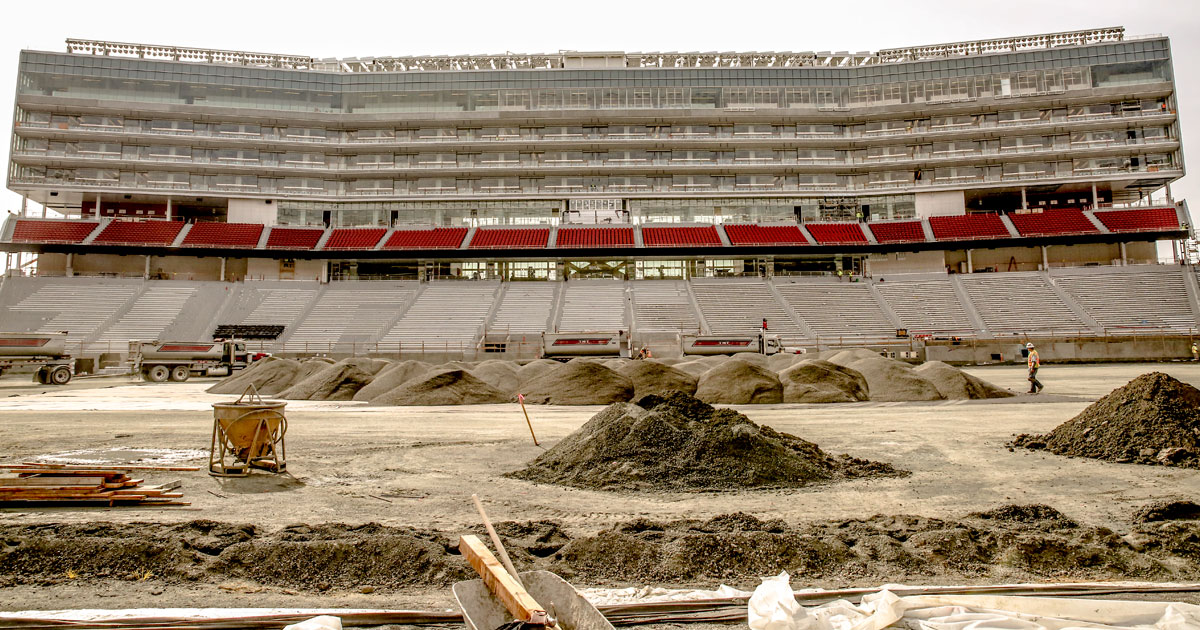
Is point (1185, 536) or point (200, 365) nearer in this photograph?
point (1185, 536)

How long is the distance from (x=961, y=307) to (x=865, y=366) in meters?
27.1

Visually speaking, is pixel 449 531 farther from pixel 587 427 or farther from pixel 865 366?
pixel 865 366

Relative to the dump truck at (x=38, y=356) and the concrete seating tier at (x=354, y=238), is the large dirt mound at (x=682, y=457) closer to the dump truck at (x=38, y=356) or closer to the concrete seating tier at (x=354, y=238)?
the dump truck at (x=38, y=356)

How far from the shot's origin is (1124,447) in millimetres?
9953

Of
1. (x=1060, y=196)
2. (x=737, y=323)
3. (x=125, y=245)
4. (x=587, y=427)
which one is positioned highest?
(x=1060, y=196)

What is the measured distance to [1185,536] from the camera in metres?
5.67

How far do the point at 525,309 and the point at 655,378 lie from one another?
2615 centimetres

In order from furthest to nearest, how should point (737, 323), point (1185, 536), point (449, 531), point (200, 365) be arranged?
1. point (737, 323)
2. point (200, 365)
3. point (449, 531)
4. point (1185, 536)

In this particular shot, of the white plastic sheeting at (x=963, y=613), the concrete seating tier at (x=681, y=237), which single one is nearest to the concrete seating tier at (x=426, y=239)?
the concrete seating tier at (x=681, y=237)

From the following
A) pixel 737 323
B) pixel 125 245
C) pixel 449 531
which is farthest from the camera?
pixel 125 245

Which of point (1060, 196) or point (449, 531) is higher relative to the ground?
point (1060, 196)

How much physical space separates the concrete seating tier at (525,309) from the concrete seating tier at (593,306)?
131cm

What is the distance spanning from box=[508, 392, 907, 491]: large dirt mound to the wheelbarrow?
443 centimetres

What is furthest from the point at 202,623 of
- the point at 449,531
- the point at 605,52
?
the point at 605,52
